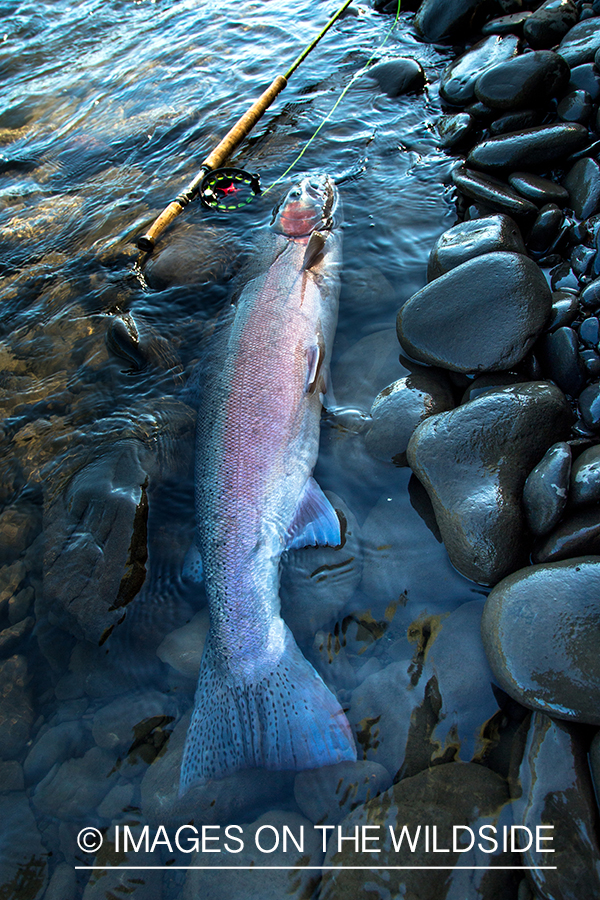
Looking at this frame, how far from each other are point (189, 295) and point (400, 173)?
2390 mm

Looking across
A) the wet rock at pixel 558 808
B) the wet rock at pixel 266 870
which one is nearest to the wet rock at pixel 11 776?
the wet rock at pixel 266 870

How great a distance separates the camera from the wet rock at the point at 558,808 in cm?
176

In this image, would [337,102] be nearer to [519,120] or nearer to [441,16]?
[441,16]

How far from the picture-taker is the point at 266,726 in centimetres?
234

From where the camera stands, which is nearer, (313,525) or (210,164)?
(313,525)

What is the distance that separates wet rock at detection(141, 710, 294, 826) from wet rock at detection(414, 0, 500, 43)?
7786 millimetres

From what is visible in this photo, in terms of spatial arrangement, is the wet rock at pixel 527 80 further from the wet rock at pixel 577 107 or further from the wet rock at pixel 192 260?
the wet rock at pixel 192 260

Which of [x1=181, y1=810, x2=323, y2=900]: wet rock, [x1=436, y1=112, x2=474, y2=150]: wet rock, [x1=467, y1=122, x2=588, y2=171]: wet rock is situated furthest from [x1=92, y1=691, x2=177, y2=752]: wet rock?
[x1=436, y1=112, x2=474, y2=150]: wet rock

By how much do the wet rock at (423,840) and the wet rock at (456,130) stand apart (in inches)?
200

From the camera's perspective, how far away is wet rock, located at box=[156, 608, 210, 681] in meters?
2.66

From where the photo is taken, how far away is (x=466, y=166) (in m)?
4.55

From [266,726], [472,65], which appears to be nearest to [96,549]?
[266,726]

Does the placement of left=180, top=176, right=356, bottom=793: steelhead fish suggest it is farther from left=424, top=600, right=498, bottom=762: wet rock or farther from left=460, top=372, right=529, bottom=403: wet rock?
left=460, top=372, right=529, bottom=403: wet rock

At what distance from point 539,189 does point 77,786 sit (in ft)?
14.7
